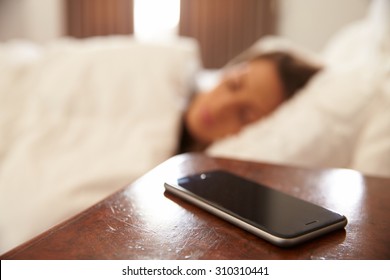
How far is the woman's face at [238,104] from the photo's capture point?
35.3 inches

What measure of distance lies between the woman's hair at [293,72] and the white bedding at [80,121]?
266 mm

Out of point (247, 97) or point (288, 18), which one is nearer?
point (247, 97)

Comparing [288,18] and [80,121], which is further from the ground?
[288,18]

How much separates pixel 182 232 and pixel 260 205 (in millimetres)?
90

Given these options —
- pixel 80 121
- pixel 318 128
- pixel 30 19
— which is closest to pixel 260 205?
pixel 318 128

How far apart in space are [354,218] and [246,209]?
0.35 feet

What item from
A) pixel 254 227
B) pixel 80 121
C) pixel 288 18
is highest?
pixel 288 18

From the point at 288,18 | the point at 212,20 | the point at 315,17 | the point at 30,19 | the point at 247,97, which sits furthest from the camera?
the point at 30,19

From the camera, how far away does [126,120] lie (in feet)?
3.15

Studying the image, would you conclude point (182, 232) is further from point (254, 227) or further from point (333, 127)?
point (333, 127)

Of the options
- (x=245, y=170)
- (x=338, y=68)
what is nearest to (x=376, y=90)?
(x=338, y=68)

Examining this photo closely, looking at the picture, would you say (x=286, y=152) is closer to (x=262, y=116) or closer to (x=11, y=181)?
(x=262, y=116)

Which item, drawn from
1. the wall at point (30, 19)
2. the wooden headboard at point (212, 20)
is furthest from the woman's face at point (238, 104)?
the wall at point (30, 19)

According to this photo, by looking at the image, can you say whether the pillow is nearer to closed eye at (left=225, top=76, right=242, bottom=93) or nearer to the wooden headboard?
closed eye at (left=225, top=76, right=242, bottom=93)
